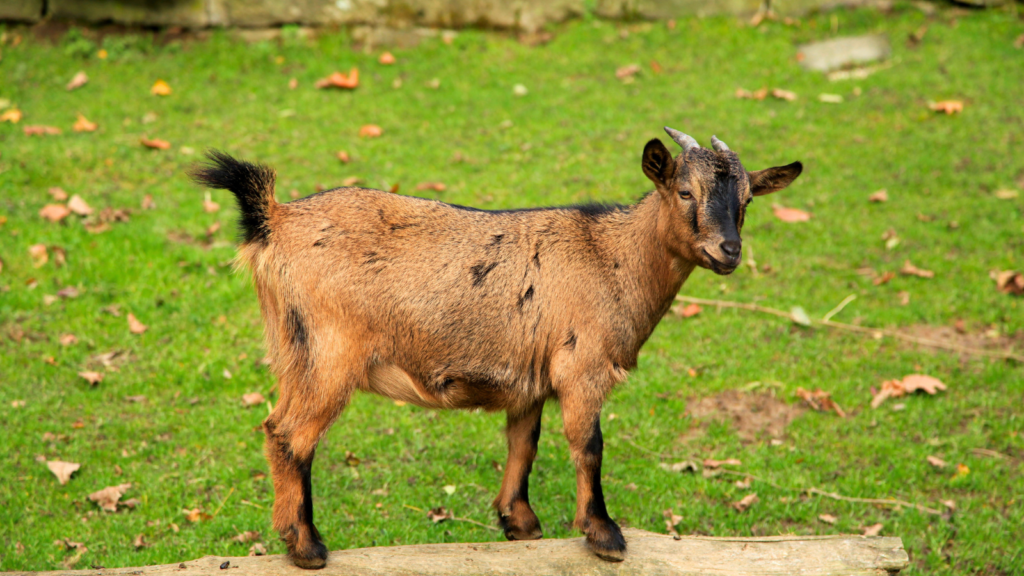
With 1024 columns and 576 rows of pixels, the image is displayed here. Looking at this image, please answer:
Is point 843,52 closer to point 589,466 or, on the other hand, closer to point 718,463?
point 718,463

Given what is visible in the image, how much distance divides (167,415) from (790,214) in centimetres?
636

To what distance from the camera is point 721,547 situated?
4.24 meters

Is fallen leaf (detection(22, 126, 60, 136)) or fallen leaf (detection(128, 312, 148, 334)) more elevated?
fallen leaf (detection(22, 126, 60, 136))

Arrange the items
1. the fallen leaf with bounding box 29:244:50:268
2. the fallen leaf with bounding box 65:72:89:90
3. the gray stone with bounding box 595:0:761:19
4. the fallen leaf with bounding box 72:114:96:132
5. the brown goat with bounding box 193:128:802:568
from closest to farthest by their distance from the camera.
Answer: the brown goat with bounding box 193:128:802:568
the fallen leaf with bounding box 29:244:50:268
the fallen leaf with bounding box 72:114:96:132
the fallen leaf with bounding box 65:72:89:90
the gray stone with bounding box 595:0:761:19

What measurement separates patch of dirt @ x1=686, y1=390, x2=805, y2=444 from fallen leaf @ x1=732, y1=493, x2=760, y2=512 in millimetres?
701

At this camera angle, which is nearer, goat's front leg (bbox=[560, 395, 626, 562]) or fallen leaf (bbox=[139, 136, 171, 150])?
goat's front leg (bbox=[560, 395, 626, 562])

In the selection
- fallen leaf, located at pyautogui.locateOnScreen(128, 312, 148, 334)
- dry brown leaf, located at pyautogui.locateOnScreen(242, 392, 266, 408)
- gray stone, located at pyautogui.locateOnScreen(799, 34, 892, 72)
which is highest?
gray stone, located at pyautogui.locateOnScreen(799, 34, 892, 72)

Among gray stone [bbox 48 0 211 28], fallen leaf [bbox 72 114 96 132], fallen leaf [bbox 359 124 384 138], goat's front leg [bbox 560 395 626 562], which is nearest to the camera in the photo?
goat's front leg [bbox 560 395 626 562]

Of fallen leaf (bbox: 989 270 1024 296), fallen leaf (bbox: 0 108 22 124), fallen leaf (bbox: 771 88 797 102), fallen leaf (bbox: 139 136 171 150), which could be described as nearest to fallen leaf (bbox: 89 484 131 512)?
fallen leaf (bbox: 139 136 171 150)

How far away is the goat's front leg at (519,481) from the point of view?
4961mm

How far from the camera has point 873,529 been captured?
17.7 ft

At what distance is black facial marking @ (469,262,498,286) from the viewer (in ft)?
14.3

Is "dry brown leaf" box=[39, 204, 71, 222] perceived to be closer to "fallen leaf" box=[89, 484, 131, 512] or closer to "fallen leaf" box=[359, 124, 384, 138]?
→ "fallen leaf" box=[359, 124, 384, 138]

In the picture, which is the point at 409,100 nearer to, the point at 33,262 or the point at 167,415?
the point at 33,262
